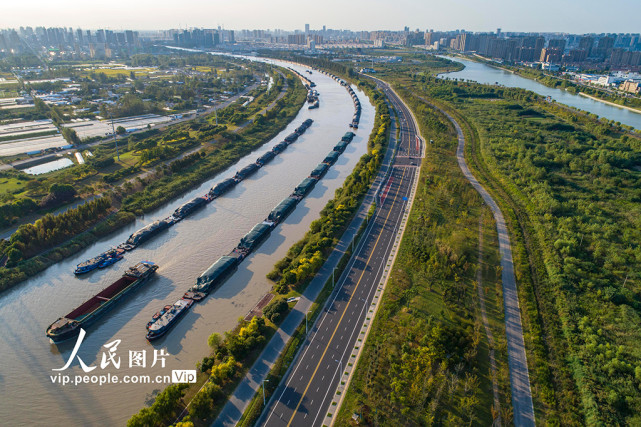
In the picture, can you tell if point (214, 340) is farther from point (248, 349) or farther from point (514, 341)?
point (514, 341)

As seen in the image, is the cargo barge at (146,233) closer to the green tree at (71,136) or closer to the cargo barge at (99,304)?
the cargo barge at (99,304)

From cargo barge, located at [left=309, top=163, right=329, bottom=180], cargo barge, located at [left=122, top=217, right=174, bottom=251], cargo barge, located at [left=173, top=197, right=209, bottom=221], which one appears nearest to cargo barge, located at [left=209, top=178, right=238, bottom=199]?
cargo barge, located at [left=173, top=197, right=209, bottom=221]

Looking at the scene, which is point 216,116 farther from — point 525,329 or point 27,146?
point 525,329

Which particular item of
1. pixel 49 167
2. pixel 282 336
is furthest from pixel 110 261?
pixel 49 167

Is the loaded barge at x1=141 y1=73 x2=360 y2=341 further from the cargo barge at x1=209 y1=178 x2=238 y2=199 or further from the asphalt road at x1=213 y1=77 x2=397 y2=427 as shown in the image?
the asphalt road at x1=213 y1=77 x2=397 y2=427

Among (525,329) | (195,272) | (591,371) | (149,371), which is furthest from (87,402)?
(591,371)

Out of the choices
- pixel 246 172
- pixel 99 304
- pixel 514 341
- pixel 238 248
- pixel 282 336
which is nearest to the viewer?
pixel 514 341
